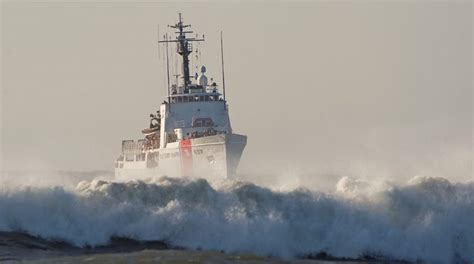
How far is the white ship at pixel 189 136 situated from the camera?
7781 centimetres

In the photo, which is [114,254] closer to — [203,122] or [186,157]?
[186,157]

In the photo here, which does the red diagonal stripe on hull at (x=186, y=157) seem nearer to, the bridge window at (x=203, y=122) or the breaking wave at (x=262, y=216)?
the bridge window at (x=203, y=122)

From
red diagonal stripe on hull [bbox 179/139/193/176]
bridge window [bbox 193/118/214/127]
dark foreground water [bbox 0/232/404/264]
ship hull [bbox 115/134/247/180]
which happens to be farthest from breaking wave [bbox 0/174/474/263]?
bridge window [bbox 193/118/214/127]

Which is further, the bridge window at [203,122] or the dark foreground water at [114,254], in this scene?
the bridge window at [203,122]

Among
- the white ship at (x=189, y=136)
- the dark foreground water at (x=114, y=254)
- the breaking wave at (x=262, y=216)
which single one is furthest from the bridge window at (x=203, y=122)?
the dark foreground water at (x=114, y=254)

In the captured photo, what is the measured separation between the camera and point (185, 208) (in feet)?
141

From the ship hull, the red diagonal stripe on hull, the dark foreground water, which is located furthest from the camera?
the red diagonal stripe on hull

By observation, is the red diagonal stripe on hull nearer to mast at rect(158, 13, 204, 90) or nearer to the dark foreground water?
mast at rect(158, 13, 204, 90)

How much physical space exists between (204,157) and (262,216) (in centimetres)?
3619

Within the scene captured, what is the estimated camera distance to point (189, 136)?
83062mm

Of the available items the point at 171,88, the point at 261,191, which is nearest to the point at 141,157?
the point at 171,88

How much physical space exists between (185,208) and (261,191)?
10.6 feet

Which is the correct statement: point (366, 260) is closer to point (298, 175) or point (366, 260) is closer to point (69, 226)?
point (69, 226)

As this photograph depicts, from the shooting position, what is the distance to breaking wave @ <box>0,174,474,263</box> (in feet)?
135
